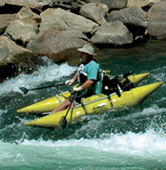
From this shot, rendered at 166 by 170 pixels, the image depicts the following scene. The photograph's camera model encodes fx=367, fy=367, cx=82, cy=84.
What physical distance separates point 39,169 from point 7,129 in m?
1.84

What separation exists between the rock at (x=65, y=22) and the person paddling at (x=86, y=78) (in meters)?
6.21

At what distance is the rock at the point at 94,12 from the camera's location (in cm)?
1326

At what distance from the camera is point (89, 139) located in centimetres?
597

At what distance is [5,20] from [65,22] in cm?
235

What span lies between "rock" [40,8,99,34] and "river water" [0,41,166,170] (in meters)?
4.51

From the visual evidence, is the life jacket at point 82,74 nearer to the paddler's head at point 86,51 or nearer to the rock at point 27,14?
the paddler's head at point 86,51

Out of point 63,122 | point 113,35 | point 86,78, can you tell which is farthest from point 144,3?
point 63,122

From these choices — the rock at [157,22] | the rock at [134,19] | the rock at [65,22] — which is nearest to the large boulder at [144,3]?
the rock at [157,22]

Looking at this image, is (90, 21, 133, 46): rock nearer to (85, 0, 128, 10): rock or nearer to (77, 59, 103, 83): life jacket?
(85, 0, 128, 10): rock

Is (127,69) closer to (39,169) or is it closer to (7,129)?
(7,129)

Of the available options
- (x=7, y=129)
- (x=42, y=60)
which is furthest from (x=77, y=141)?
(x=42, y=60)

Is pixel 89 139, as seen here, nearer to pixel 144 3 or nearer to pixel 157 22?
pixel 157 22

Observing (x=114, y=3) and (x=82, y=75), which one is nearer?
(x=82, y=75)

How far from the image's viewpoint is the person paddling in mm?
6184
